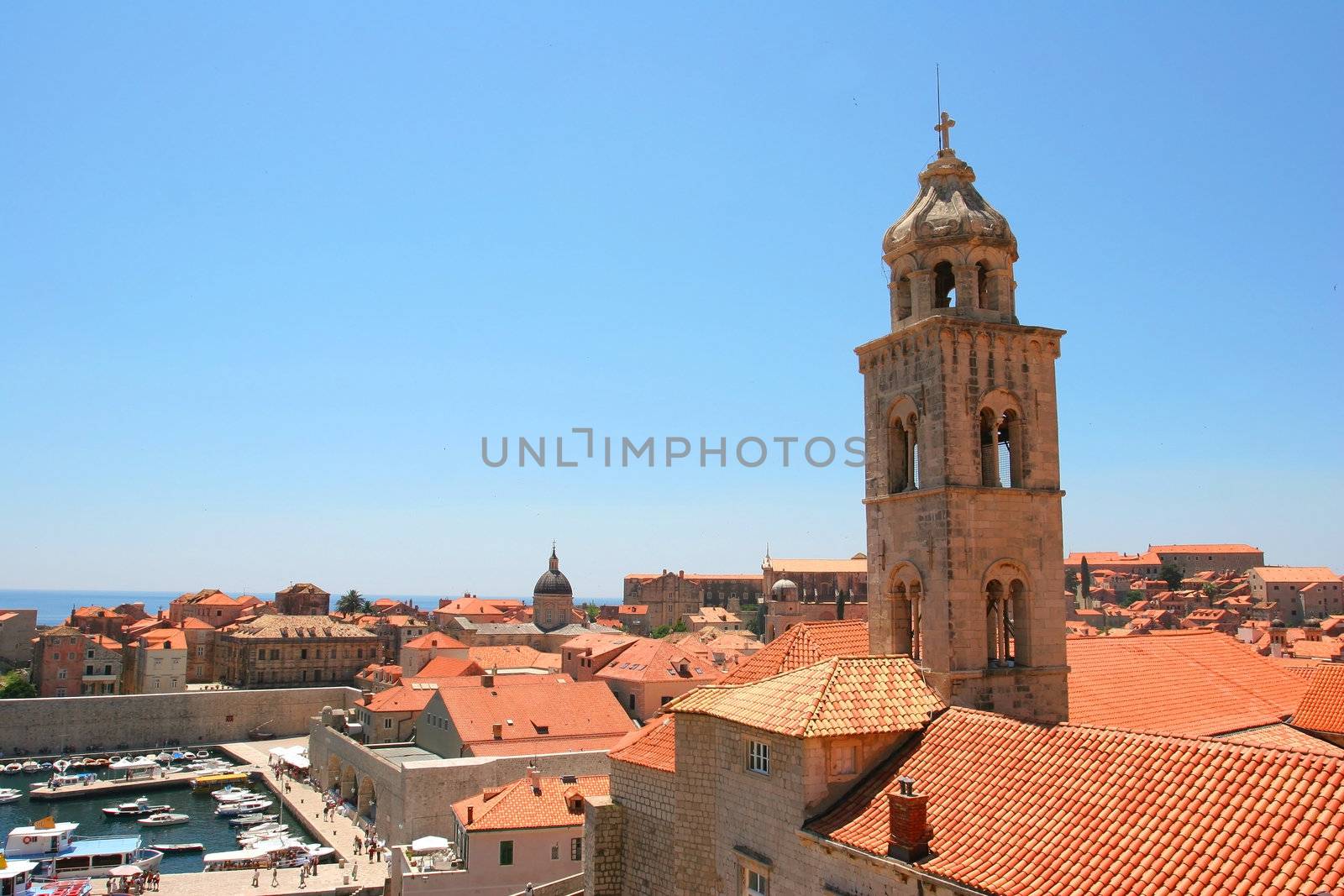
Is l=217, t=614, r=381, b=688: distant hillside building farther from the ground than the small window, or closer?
closer

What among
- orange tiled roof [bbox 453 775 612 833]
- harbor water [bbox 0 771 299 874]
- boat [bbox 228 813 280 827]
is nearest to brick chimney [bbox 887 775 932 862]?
orange tiled roof [bbox 453 775 612 833]

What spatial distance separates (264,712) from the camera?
6769 centimetres

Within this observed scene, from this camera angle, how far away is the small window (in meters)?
13.1

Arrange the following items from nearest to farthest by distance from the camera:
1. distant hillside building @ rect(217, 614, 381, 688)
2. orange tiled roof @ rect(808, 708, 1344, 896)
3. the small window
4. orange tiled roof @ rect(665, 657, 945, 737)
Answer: orange tiled roof @ rect(808, 708, 1344, 896) → orange tiled roof @ rect(665, 657, 945, 737) → the small window → distant hillside building @ rect(217, 614, 381, 688)

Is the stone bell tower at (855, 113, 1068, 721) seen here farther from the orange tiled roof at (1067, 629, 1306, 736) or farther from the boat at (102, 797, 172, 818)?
the boat at (102, 797, 172, 818)

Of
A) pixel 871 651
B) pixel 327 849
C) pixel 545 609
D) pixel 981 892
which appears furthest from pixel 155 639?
pixel 981 892

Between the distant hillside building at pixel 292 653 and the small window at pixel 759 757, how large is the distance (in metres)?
70.0

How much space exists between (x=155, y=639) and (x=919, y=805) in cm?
7782

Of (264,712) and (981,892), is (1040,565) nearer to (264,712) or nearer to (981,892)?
(981,892)

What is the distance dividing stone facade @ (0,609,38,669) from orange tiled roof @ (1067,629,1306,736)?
86.1 metres

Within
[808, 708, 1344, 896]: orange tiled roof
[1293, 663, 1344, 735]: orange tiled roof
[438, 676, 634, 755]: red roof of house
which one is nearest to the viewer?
[808, 708, 1344, 896]: orange tiled roof

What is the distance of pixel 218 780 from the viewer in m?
55.1

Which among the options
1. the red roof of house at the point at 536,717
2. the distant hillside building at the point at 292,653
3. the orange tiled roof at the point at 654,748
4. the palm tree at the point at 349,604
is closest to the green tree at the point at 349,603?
the palm tree at the point at 349,604

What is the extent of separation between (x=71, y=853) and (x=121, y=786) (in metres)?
16.2
